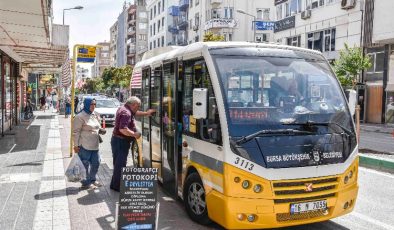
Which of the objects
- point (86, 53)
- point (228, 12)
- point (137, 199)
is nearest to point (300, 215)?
point (137, 199)

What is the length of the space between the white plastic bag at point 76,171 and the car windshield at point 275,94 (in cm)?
362

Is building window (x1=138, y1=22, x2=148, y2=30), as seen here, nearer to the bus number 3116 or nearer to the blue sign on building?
the blue sign on building

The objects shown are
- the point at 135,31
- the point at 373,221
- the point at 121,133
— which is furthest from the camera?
the point at 135,31

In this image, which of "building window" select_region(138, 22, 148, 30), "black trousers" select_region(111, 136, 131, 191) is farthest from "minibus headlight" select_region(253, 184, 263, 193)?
"building window" select_region(138, 22, 148, 30)

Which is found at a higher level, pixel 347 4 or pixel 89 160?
pixel 347 4

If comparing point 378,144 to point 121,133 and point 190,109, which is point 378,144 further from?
point 190,109

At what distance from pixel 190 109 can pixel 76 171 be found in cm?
280

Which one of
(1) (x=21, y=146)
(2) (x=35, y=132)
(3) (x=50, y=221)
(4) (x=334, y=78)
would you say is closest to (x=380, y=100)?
(2) (x=35, y=132)

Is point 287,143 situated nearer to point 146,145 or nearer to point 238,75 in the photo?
point 238,75

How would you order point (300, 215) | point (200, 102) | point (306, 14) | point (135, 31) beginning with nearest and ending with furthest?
point (300, 215), point (200, 102), point (306, 14), point (135, 31)

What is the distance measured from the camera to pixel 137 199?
5504 mm

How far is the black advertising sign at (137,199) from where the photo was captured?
17.8 ft

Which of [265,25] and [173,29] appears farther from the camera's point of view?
[173,29]

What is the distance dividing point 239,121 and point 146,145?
13.8 feet
